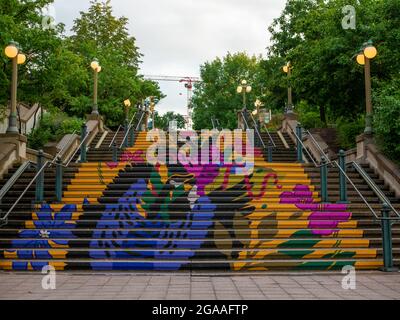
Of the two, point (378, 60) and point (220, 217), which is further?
point (378, 60)

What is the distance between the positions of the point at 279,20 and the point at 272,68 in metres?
3.01

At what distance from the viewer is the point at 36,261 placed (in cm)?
855

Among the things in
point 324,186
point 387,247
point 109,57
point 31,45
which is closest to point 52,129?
point 109,57

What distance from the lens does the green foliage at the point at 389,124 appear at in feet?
37.4

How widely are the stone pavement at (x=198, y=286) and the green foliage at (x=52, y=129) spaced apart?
48.7 ft

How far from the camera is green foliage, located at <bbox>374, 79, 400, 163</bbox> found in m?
11.4

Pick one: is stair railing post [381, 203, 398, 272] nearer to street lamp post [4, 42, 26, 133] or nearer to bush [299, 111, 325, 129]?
street lamp post [4, 42, 26, 133]

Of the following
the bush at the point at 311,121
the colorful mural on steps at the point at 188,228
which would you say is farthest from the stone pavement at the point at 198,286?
the bush at the point at 311,121

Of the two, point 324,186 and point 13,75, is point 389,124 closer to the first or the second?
point 324,186

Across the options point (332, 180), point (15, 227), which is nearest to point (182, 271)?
point (15, 227)

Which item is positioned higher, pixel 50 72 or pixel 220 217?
pixel 50 72

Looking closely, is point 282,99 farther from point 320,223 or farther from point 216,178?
point 320,223

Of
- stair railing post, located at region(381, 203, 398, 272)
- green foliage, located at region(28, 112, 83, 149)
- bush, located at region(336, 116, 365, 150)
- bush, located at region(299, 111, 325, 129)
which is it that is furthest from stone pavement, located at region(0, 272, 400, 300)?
bush, located at region(299, 111, 325, 129)

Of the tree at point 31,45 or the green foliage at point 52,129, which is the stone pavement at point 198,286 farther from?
the green foliage at point 52,129
